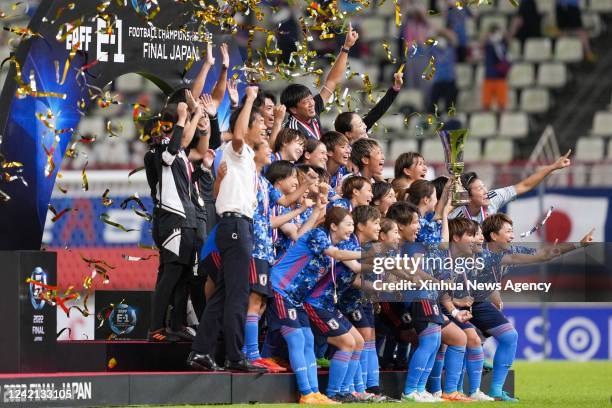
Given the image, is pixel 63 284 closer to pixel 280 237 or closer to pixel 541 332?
pixel 280 237

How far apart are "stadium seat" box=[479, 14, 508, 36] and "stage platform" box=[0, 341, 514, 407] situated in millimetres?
13509

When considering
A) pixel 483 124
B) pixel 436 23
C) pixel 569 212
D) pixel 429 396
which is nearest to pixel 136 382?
pixel 429 396

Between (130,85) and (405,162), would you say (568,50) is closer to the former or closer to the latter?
(130,85)

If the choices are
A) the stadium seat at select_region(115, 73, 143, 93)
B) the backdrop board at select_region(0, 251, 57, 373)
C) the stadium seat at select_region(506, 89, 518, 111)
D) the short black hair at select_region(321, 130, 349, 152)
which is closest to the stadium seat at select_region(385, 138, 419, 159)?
the stadium seat at select_region(506, 89, 518, 111)

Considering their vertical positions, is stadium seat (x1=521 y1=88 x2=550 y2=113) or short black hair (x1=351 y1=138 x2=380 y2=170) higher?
stadium seat (x1=521 y1=88 x2=550 y2=113)

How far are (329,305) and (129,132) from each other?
11.5m

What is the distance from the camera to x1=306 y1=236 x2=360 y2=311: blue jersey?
30.9 feet

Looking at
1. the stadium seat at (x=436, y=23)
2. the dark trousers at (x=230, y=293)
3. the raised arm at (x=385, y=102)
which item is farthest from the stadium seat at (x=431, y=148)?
the dark trousers at (x=230, y=293)

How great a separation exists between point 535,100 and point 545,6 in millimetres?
2043

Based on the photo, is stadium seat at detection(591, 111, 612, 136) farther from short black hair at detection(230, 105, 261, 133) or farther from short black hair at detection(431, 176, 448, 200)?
short black hair at detection(230, 105, 261, 133)

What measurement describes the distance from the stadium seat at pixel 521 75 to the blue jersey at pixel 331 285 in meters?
13.4

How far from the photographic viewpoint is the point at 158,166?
9648 mm

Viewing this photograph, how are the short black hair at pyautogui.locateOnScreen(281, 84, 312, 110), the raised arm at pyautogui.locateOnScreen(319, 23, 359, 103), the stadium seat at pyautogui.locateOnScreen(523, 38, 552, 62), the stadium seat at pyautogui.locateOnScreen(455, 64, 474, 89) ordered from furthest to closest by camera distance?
the stadium seat at pyautogui.locateOnScreen(523, 38, 552, 62) → the stadium seat at pyautogui.locateOnScreen(455, 64, 474, 89) → the raised arm at pyautogui.locateOnScreen(319, 23, 359, 103) → the short black hair at pyautogui.locateOnScreen(281, 84, 312, 110)

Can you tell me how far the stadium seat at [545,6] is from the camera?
23172 mm
